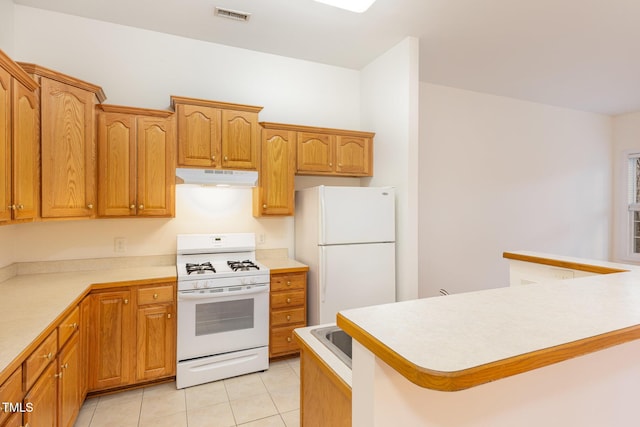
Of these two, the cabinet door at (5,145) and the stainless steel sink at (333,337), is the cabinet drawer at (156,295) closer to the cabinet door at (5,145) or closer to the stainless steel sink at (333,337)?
the cabinet door at (5,145)

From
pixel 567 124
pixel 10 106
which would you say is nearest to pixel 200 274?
pixel 10 106

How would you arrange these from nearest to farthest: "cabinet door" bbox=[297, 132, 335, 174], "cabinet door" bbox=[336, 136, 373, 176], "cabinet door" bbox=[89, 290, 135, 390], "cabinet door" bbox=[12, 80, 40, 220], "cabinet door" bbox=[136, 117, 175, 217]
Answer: "cabinet door" bbox=[12, 80, 40, 220] < "cabinet door" bbox=[89, 290, 135, 390] < "cabinet door" bbox=[136, 117, 175, 217] < "cabinet door" bbox=[297, 132, 335, 174] < "cabinet door" bbox=[336, 136, 373, 176]

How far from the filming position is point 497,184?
448 centimetres

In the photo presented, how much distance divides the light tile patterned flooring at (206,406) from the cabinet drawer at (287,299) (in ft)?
1.92

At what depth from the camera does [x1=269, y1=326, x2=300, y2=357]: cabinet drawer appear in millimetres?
2929

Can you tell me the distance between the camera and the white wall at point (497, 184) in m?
4.08

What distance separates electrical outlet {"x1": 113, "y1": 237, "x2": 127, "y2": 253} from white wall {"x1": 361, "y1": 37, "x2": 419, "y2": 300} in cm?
246

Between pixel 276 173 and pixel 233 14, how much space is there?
1344 millimetres

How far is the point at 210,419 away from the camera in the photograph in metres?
2.25

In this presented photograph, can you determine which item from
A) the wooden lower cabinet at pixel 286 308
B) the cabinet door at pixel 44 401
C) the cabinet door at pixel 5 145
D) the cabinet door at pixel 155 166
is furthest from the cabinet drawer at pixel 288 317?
the cabinet door at pixel 5 145

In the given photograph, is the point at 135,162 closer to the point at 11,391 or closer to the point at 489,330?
the point at 11,391

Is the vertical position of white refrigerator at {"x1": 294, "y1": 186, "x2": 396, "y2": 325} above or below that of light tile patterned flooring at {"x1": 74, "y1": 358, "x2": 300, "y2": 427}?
above

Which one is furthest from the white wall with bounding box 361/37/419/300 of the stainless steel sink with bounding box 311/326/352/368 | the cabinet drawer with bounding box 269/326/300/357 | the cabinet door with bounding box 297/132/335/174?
the stainless steel sink with bounding box 311/326/352/368

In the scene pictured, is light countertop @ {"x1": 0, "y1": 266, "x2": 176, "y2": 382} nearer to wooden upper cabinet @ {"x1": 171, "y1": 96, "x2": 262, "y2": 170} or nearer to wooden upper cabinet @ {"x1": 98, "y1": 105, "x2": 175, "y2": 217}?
wooden upper cabinet @ {"x1": 98, "y1": 105, "x2": 175, "y2": 217}
